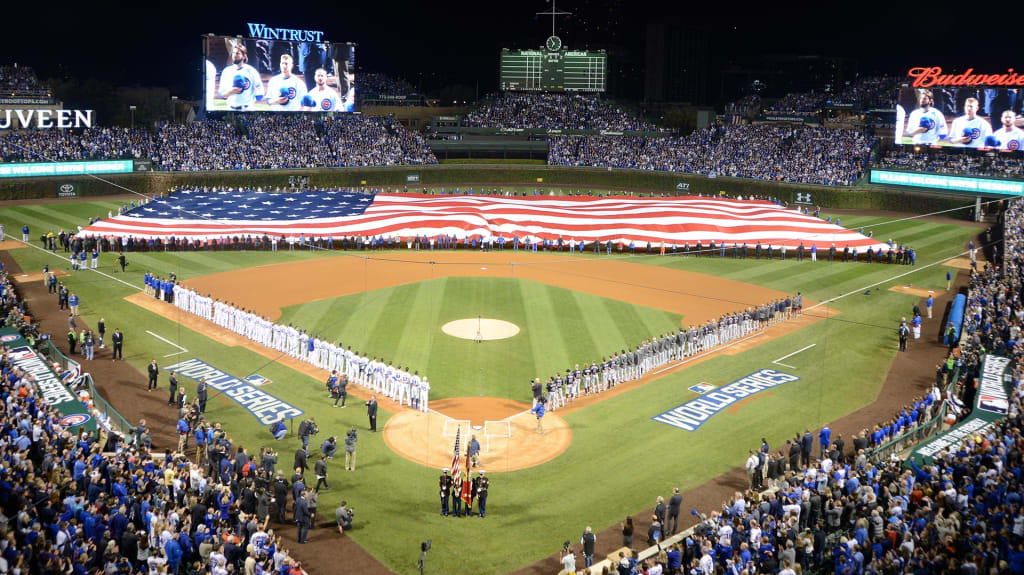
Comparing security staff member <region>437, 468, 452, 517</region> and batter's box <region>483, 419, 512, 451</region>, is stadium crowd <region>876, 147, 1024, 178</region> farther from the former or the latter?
security staff member <region>437, 468, 452, 517</region>

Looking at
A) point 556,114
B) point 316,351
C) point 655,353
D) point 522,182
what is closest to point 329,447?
point 316,351

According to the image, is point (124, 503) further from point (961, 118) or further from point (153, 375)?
point (961, 118)

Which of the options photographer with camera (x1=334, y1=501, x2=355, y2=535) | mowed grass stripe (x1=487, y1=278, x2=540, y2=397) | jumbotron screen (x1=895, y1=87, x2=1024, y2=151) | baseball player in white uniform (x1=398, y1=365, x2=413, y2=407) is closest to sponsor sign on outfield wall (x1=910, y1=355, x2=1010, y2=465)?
mowed grass stripe (x1=487, y1=278, x2=540, y2=397)

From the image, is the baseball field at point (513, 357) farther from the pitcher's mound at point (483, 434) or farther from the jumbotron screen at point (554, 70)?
the jumbotron screen at point (554, 70)

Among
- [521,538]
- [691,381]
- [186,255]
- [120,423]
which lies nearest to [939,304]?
[691,381]

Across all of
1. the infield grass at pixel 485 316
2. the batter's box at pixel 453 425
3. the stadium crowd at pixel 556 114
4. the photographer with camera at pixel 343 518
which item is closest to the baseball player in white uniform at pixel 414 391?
the infield grass at pixel 485 316

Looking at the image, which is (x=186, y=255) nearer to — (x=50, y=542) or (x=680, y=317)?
(x=680, y=317)
